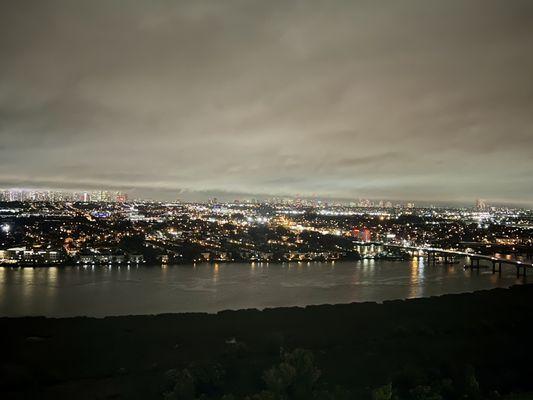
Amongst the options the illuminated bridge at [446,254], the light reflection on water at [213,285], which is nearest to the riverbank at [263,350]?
the light reflection on water at [213,285]

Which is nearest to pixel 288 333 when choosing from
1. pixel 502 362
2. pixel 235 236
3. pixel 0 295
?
pixel 502 362

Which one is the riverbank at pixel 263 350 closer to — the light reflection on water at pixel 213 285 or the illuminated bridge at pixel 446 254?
Answer: the light reflection on water at pixel 213 285

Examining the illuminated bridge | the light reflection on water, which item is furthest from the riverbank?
the illuminated bridge

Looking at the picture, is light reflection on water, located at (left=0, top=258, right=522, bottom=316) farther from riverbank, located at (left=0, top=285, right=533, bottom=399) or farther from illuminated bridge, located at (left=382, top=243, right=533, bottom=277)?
→ riverbank, located at (left=0, top=285, right=533, bottom=399)

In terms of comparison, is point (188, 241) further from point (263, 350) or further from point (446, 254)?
point (263, 350)

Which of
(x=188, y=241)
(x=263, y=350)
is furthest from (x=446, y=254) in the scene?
(x=263, y=350)

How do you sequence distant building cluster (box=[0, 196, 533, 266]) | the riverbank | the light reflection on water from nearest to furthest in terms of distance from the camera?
the riverbank
the light reflection on water
distant building cluster (box=[0, 196, 533, 266])

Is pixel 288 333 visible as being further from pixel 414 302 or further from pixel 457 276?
pixel 457 276
